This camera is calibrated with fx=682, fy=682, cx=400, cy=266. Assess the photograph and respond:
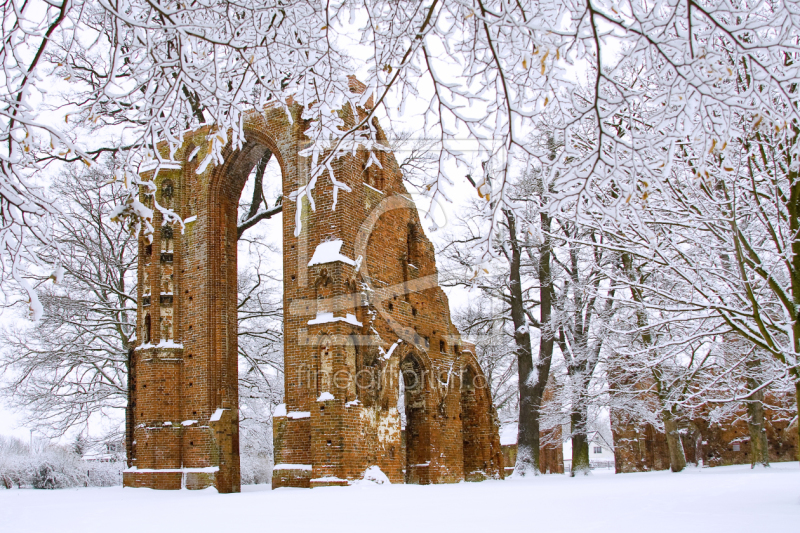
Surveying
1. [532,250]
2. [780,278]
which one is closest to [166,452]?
[532,250]

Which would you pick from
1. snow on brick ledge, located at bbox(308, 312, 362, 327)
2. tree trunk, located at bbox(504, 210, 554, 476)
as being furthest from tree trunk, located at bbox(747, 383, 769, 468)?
snow on brick ledge, located at bbox(308, 312, 362, 327)

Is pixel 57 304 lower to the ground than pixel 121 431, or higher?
higher

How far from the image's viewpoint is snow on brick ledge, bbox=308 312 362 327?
1110 centimetres

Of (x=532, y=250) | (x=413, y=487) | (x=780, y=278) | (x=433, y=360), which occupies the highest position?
(x=532, y=250)

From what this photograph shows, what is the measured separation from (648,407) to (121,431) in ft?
50.8

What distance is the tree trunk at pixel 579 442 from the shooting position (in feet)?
61.6

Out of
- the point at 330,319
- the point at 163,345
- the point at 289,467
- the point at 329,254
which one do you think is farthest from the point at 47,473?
the point at 329,254

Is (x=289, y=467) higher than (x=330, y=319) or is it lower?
lower

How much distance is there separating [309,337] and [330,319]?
21.7 inches

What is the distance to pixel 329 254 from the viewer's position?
37.4ft

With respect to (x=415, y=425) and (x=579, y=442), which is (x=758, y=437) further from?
(x=415, y=425)

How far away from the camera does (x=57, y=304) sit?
17.0m

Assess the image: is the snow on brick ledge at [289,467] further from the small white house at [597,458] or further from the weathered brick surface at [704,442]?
the small white house at [597,458]

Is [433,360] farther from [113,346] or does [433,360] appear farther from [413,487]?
[113,346]
